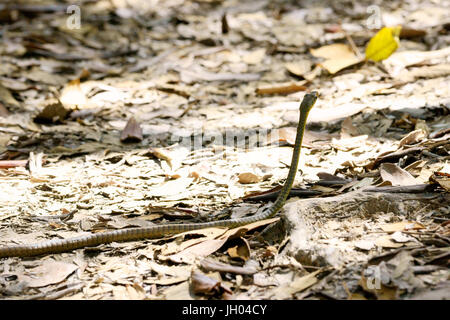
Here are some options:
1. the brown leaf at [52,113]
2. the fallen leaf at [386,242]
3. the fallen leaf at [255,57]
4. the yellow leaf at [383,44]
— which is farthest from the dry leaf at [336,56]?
the fallen leaf at [386,242]

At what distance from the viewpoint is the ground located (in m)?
2.99

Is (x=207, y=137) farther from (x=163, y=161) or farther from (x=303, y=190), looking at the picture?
(x=303, y=190)

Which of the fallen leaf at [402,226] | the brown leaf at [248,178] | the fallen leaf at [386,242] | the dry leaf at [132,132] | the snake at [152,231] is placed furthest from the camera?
the dry leaf at [132,132]

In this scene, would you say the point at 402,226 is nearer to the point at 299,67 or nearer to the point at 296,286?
the point at 296,286

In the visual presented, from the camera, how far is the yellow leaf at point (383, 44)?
20.1ft

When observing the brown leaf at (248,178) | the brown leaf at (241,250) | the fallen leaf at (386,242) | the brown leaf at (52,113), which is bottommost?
the brown leaf at (241,250)

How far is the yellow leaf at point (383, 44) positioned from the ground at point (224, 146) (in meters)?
0.11

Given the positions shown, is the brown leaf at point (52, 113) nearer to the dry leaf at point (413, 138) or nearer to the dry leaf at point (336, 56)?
the dry leaf at point (336, 56)

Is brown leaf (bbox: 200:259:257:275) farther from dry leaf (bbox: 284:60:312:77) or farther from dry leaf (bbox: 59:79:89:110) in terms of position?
dry leaf (bbox: 284:60:312:77)

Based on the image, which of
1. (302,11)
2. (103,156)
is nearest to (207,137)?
(103,156)

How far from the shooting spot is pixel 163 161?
4887mm

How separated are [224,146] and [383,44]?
→ 2350mm

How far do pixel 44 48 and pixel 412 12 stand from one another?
4915mm

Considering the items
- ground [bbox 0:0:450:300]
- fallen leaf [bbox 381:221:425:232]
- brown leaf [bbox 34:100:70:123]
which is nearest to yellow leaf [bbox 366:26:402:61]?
ground [bbox 0:0:450:300]
